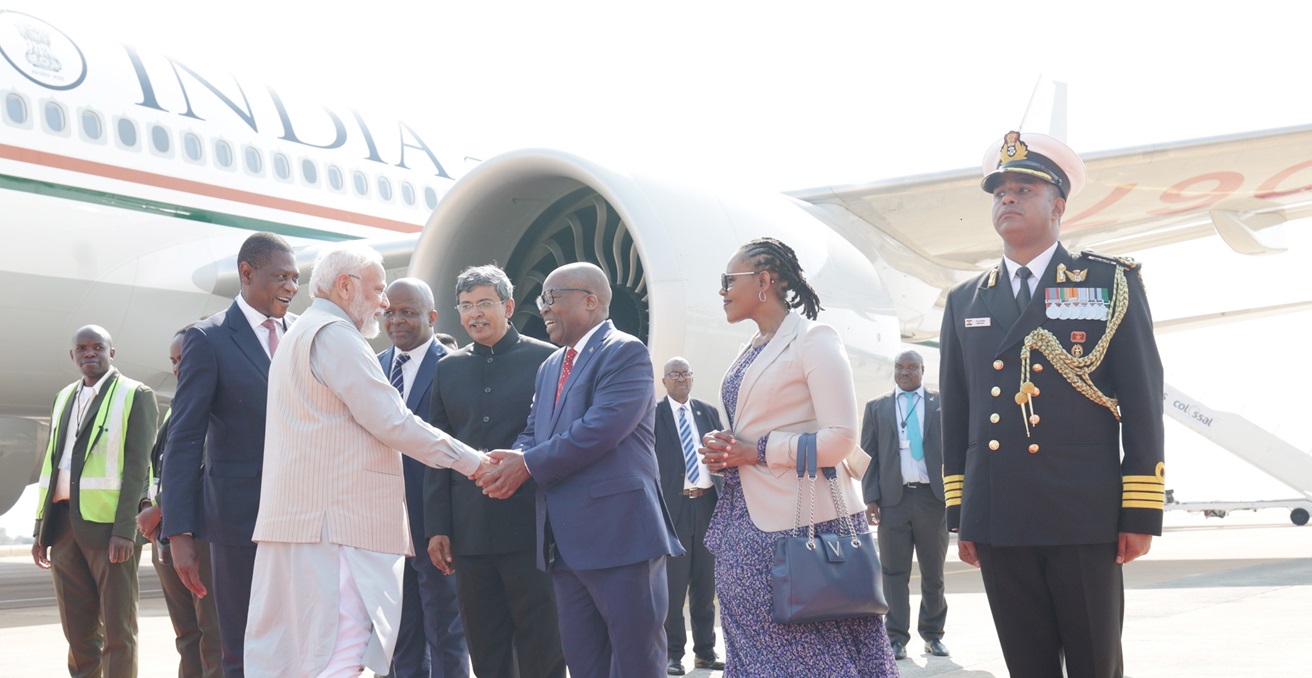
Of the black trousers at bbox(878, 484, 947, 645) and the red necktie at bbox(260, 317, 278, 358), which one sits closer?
the red necktie at bbox(260, 317, 278, 358)

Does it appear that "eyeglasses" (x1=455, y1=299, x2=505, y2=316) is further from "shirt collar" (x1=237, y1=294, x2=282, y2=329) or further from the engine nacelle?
the engine nacelle

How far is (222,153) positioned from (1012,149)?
20.9 ft

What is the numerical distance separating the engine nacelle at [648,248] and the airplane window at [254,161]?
2232mm

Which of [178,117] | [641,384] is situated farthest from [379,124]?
[641,384]

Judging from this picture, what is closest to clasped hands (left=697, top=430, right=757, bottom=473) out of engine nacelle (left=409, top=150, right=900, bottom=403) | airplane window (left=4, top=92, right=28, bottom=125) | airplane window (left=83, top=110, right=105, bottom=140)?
engine nacelle (left=409, top=150, right=900, bottom=403)

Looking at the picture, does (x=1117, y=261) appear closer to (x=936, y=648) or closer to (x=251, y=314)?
(x=251, y=314)

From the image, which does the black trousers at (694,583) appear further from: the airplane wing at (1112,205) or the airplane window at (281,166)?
the airplane window at (281,166)

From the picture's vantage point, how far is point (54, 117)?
719cm

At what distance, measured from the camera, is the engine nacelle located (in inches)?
235

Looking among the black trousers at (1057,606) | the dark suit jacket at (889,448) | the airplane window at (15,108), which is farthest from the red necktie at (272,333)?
the airplane window at (15,108)

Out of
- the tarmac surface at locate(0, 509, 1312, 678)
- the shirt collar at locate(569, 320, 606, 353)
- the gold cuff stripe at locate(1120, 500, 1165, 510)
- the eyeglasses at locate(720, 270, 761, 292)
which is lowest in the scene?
the tarmac surface at locate(0, 509, 1312, 678)

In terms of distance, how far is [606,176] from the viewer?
6238 mm

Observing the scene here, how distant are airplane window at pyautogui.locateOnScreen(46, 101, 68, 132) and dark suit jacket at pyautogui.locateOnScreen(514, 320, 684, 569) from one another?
4989 millimetres

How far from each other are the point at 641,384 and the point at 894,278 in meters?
5.97
